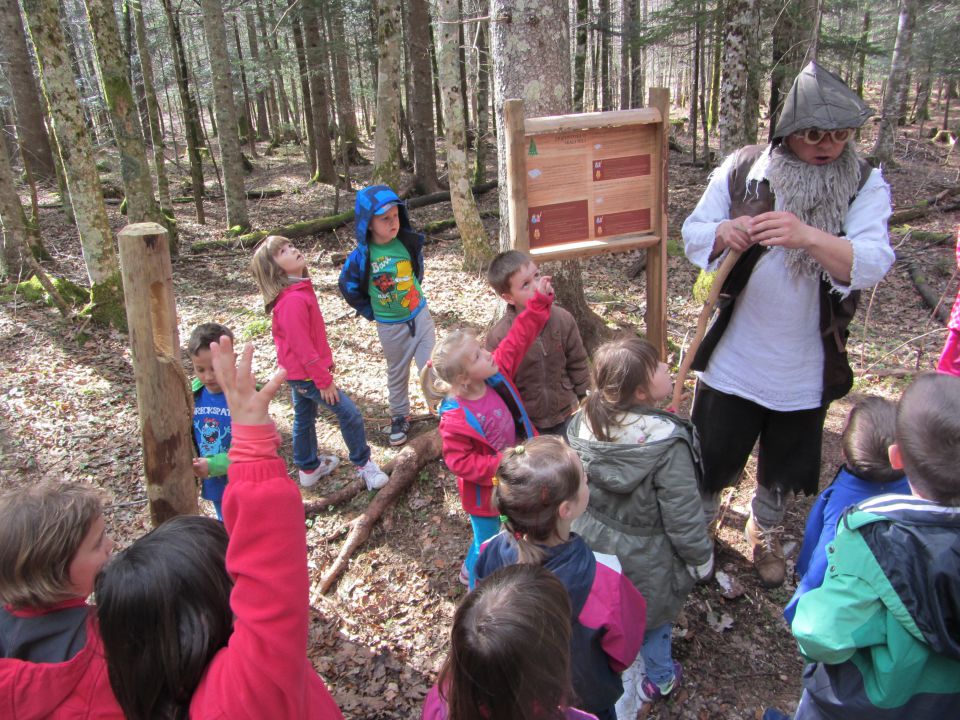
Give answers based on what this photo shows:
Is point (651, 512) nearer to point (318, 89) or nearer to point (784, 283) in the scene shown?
point (784, 283)

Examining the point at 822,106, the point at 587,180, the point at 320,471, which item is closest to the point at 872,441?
the point at 822,106

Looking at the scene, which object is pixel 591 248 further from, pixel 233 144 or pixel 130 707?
pixel 233 144

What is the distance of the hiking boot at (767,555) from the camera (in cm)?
335

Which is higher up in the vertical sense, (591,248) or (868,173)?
(868,173)

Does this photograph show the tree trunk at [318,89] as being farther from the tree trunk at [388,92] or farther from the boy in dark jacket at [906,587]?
the boy in dark jacket at [906,587]

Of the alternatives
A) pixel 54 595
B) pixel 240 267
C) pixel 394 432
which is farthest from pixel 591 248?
pixel 240 267

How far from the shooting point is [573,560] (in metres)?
2.01

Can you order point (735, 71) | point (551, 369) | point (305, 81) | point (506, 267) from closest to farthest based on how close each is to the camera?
point (506, 267) → point (551, 369) → point (735, 71) → point (305, 81)

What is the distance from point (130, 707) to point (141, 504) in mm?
3564

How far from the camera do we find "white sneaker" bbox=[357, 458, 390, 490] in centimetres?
446

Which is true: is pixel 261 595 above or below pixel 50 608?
above

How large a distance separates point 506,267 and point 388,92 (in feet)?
25.9

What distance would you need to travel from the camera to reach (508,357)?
3137 mm

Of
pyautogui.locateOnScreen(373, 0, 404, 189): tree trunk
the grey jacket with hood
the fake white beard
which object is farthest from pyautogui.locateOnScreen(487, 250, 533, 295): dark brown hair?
pyautogui.locateOnScreen(373, 0, 404, 189): tree trunk
